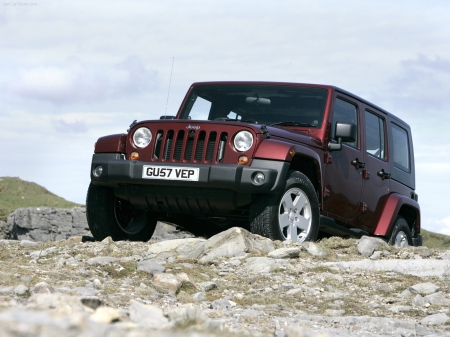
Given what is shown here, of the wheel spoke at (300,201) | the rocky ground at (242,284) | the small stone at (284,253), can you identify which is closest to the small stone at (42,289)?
the rocky ground at (242,284)

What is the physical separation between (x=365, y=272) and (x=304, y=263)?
534 mm

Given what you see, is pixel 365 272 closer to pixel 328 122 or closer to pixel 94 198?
pixel 328 122

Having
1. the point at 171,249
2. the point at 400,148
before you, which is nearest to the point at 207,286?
the point at 171,249

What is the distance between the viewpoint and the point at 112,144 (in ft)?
25.7

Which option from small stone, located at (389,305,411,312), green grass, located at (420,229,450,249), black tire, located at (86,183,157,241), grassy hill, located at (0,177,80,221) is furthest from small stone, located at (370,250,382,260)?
green grass, located at (420,229,450,249)

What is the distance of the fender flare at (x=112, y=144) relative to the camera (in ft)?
25.6

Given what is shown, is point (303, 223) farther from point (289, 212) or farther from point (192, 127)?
point (192, 127)

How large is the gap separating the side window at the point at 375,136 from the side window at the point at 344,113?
1.11 feet

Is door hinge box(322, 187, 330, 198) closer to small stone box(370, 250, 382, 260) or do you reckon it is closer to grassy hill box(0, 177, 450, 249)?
small stone box(370, 250, 382, 260)

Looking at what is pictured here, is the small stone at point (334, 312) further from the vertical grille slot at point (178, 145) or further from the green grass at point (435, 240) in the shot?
the green grass at point (435, 240)

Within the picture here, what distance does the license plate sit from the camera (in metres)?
7.20

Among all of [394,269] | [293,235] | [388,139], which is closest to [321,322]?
[394,269]

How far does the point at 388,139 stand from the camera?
991 centimetres

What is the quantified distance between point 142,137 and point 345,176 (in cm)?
242
